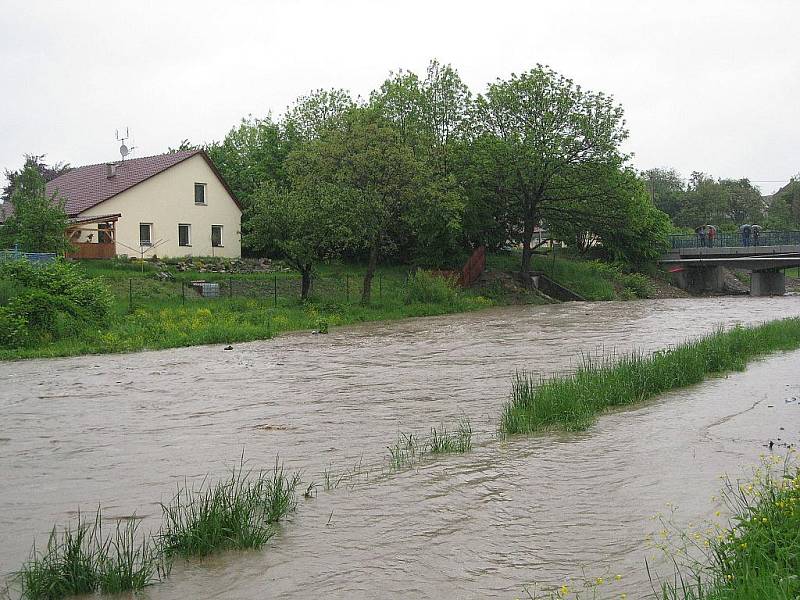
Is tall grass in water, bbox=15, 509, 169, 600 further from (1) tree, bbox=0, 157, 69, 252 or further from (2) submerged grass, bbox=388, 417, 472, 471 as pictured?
(1) tree, bbox=0, 157, 69, 252

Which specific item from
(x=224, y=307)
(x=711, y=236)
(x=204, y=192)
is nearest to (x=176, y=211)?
(x=204, y=192)

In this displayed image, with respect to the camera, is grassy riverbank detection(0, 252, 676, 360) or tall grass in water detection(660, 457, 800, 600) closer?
tall grass in water detection(660, 457, 800, 600)

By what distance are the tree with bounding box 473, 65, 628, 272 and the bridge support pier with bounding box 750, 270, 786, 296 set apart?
2118cm

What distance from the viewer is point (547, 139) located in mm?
48781

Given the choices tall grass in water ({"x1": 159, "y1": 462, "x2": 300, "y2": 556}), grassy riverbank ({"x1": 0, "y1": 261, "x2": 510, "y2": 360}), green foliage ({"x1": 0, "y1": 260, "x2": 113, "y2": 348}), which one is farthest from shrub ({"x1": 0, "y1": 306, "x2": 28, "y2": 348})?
tall grass in water ({"x1": 159, "y1": 462, "x2": 300, "y2": 556})

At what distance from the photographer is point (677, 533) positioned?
25.7 feet

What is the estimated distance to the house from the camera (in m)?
46.7


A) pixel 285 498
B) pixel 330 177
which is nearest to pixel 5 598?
pixel 285 498

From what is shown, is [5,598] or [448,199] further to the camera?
[448,199]

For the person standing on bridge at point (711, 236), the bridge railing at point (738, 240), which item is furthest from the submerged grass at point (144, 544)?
the person standing on bridge at point (711, 236)

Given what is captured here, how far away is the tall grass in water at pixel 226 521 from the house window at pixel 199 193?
1778 inches

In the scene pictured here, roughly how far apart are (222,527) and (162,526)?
865 mm

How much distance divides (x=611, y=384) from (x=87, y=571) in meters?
10.6

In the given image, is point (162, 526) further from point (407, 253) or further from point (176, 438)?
point (407, 253)
